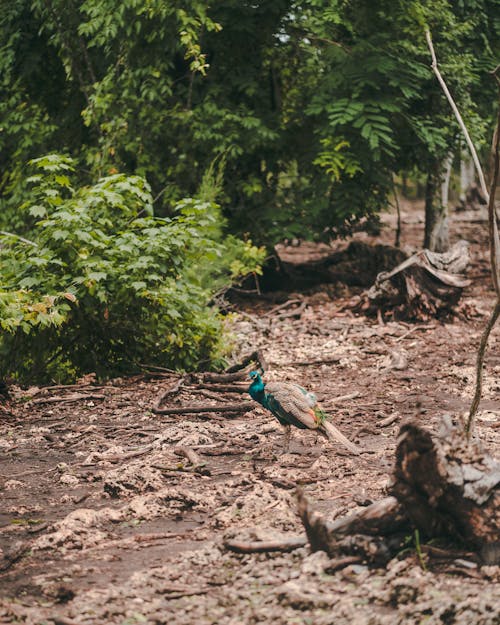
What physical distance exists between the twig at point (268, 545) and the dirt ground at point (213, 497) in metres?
0.04

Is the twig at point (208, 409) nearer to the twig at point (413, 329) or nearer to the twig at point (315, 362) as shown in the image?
the twig at point (315, 362)

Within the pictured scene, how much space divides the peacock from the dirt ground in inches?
6.6

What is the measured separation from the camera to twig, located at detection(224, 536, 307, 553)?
13.1 ft

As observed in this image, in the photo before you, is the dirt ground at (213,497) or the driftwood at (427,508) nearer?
the dirt ground at (213,497)

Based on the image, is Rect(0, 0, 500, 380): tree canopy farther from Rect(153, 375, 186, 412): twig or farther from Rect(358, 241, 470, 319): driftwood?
Rect(153, 375, 186, 412): twig

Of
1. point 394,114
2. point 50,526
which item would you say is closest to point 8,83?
point 394,114

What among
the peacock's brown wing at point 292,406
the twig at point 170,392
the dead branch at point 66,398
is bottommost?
the dead branch at point 66,398

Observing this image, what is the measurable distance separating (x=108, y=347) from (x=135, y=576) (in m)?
4.66

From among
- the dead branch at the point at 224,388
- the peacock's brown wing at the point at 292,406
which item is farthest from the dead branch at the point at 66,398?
the peacock's brown wing at the point at 292,406

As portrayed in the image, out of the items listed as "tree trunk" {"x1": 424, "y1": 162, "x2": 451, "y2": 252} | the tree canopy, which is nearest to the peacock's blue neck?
the tree canopy

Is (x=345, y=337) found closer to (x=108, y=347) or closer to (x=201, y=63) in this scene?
(x=108, y=347)

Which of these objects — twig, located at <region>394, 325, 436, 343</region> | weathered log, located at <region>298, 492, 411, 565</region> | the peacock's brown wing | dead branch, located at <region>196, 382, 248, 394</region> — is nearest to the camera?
weathered log, located at <region>298, 492, 411, 565</region>

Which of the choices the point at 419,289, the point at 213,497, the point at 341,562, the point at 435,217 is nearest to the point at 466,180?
the point at 435,217

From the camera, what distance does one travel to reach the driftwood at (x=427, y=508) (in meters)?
3.69
